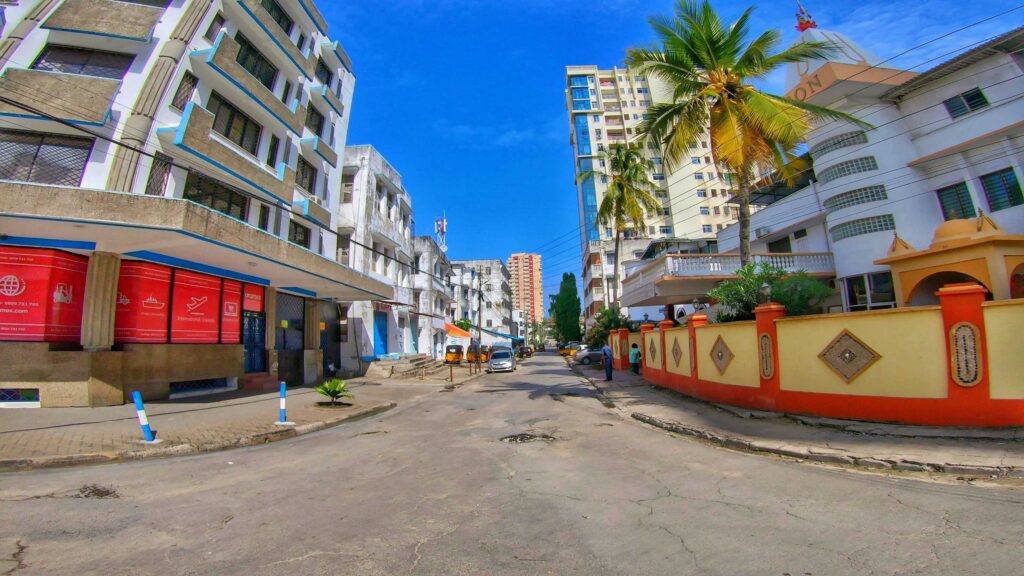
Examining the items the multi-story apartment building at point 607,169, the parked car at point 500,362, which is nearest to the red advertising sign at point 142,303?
the parked car at point 500,362

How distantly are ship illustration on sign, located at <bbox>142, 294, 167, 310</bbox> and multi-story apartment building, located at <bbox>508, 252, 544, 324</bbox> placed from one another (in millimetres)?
163944

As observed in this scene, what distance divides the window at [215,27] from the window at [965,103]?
26.9m

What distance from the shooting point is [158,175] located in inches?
511

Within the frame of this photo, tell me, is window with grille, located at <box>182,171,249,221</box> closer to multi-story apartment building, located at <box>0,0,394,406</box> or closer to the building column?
multi-story apartment building, located at <box>0,0,394,406</box>

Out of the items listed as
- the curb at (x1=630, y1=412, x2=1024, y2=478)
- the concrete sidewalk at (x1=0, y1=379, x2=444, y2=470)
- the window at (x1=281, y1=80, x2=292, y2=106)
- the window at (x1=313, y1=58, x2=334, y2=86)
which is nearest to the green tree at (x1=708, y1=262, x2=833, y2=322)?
the curb at (x1=630, y1=412, x2=1024, y2=478)

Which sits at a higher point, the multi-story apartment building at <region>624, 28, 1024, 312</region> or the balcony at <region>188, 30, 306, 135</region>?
the balcony at <region>188, 30, 306, 135</region>

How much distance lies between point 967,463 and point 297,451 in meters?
9.59

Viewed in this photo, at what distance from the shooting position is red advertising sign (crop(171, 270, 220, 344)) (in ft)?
44.2

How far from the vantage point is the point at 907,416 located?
24.4 ft

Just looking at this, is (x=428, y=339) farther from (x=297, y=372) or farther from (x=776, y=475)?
(x=776, y=475)

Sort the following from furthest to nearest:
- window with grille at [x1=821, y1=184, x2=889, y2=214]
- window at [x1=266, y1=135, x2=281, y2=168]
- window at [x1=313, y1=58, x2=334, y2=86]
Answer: window at [x1=313, y1=58, x2=334, y2=86], window with grille at [x1=821, y1=184, x2=889, y2=214], window at [x1=266, y1=135, x2=281, y2=168]

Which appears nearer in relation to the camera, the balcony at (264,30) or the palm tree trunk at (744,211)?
the palm tree trunk at (744,211)

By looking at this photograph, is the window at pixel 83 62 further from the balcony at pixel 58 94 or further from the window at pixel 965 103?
the window at pixel 965 103

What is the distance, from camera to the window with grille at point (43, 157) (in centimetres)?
1125
